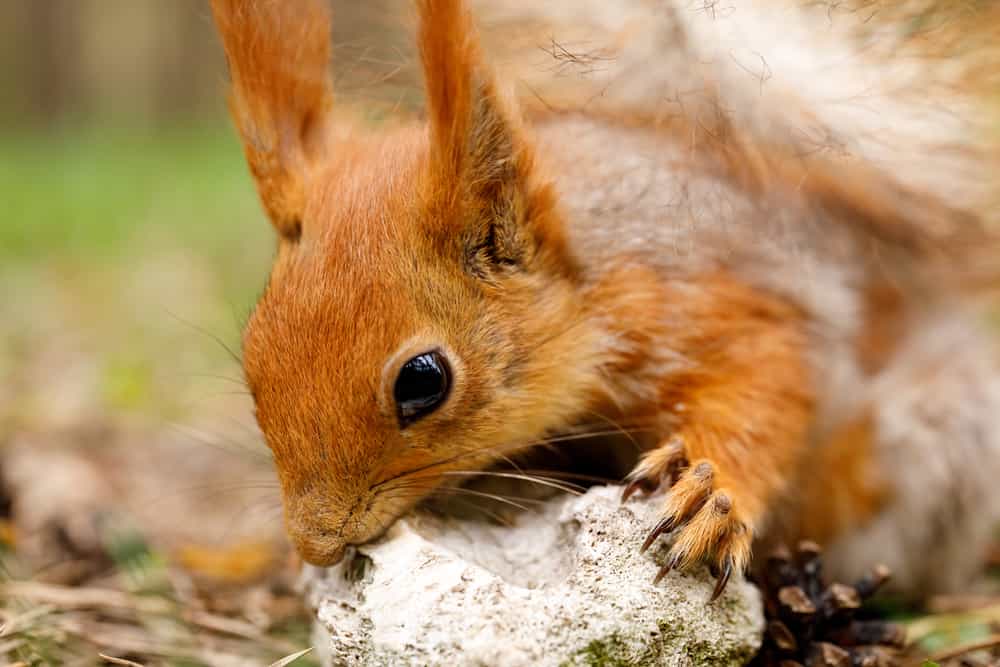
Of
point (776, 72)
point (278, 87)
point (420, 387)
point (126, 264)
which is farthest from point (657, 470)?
point (126, 264)

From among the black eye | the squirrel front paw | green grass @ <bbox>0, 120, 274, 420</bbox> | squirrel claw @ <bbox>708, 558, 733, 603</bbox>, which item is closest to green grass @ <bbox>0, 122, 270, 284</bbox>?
green grass @ <bbox>0, 120, 274, 420</bbox>

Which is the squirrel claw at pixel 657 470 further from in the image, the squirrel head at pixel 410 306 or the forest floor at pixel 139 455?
the forest floor at pixel 139 455

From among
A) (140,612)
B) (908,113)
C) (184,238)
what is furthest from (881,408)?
(184,238)

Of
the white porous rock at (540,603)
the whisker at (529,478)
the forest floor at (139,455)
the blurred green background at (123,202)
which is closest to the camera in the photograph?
the white porous rock at (540,603)

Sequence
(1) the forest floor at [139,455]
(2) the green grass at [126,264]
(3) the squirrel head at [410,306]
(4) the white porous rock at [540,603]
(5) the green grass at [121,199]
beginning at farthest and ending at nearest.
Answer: (5) the green grass at [121,199] < (2) the green grass at [126,264] < (1) the forest floor at [139,455] < (3) the squirrel head at [410,306] < (4) the white porous rock at [540,603]

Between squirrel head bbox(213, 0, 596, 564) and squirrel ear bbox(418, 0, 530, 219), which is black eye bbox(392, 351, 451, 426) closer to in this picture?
squirrel head bbox(213, 0, 596, 564)

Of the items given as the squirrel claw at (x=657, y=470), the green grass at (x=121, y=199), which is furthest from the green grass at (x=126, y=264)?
the squirrel claw at (x=657, y=470)
